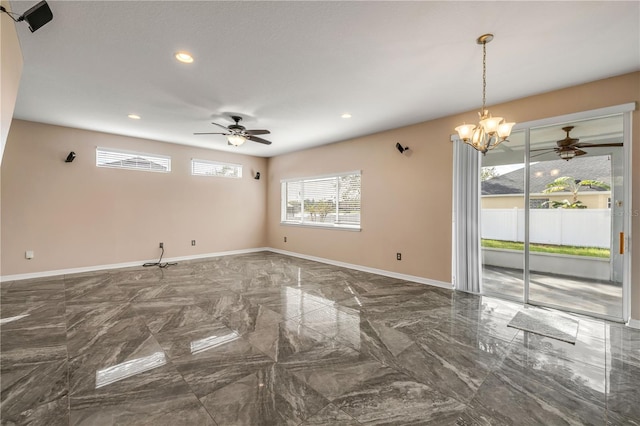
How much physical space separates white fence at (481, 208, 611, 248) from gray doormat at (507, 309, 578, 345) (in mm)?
970

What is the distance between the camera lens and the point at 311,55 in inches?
107

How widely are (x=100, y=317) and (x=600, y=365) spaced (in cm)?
506

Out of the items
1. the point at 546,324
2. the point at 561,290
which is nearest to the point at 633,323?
the point at 561,290

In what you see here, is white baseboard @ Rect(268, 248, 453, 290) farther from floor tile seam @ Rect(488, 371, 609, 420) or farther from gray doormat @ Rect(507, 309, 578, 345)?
floor tile seam @ Rect(488, 371, 609, 420)

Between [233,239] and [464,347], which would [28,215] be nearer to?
[233,239]

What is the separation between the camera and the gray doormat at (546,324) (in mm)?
2838

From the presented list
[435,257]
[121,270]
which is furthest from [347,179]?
[121,270]

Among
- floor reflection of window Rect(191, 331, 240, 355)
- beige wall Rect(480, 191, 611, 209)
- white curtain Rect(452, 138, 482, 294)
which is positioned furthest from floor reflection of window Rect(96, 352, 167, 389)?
beige wall Rect(480, 191, 611, 209)

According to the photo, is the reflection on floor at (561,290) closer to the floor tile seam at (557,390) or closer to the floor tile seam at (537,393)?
the floor tile seam at (557,390)

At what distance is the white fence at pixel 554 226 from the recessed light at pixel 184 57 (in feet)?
14.4

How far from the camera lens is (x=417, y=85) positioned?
334 cm

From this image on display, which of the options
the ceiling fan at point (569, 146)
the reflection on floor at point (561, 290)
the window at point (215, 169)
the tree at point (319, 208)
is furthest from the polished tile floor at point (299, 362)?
the window at point (215, 169)

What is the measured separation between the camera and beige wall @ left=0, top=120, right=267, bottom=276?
4.69m

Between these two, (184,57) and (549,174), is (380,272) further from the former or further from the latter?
(184,57)
